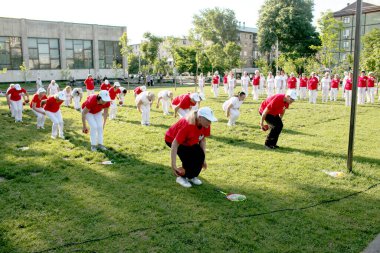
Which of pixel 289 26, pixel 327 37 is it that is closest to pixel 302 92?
pixel 327 37

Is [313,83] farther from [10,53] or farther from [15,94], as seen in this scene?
[10,53]

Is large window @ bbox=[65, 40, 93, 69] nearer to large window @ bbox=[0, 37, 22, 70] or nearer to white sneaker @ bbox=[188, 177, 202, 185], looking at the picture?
large window @ bbox=[0, 37, 22, 70]

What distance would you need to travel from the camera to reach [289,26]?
186ft

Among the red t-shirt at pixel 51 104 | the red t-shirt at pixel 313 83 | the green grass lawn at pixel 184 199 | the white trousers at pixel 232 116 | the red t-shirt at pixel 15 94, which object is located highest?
the red t-shirt at pixel 313 83

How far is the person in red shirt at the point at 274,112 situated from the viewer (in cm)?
930

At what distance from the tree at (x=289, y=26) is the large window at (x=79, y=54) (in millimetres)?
29302

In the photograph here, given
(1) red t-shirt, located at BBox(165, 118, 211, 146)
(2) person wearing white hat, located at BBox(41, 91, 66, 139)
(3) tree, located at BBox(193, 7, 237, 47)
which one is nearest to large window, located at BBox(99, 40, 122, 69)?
(3) tree, located at BBox(193, 7, 237, 47)

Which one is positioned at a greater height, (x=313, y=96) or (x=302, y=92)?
(x=302, y=92)

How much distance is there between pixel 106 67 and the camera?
55000mm

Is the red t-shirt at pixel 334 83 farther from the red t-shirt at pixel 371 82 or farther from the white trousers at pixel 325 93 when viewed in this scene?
the red t-shirt at pixel 371 82

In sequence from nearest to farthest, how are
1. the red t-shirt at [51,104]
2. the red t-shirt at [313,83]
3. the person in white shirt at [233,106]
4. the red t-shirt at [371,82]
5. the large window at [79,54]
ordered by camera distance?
the red t-shirt at [51,104] < the person in white shirt at [233,106] < the red t-shirt at [313,83] < the red t-shirt at [371,82] < the large window at [79,54]

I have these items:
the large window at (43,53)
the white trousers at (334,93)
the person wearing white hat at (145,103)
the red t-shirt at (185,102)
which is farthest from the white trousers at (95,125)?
the large window at (43,53)

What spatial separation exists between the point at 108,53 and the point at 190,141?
5198 cm

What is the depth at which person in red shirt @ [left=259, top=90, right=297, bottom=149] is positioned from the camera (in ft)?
30.5
